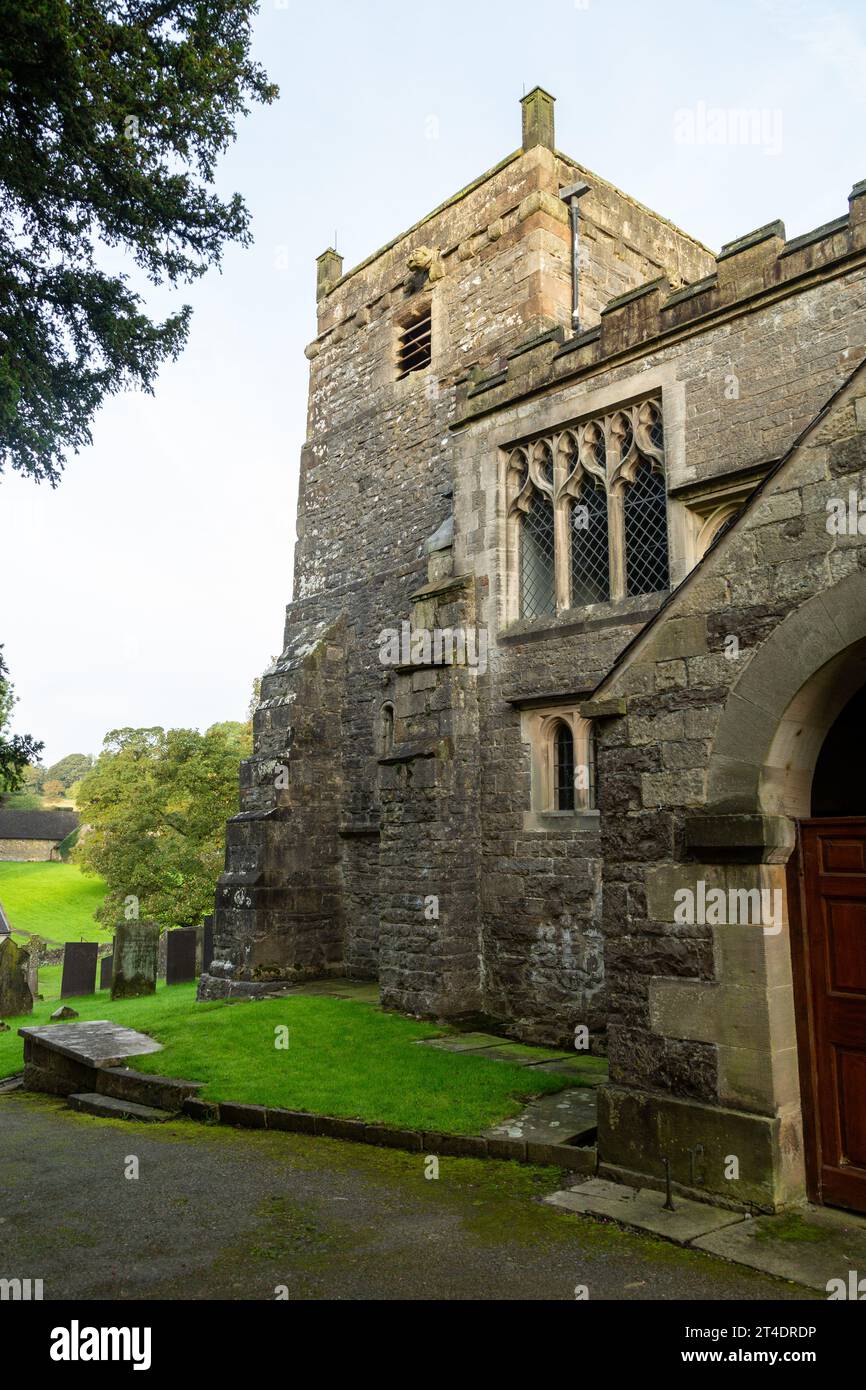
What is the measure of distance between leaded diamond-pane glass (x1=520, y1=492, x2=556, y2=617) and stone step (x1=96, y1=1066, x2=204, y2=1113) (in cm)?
667

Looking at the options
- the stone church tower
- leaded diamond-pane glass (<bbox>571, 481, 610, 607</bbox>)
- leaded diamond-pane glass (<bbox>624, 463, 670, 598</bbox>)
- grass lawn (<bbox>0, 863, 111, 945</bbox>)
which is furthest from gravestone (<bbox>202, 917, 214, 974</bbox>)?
grass lawn (<bbox>0, 863, 111, 945</bbox>)

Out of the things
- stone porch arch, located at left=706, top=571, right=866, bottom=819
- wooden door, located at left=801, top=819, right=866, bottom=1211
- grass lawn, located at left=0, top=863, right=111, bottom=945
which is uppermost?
stone porch arch, located at left=706, top=571, right=866, bottom=819

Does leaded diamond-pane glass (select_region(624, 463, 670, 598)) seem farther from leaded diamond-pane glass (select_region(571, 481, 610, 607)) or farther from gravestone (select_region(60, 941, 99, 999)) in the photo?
gravestone (select_region(60, 941, 99, 999))

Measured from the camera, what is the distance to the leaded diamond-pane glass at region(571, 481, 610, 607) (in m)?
10.8

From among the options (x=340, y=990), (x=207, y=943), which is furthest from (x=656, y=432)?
(x=207, y=943)

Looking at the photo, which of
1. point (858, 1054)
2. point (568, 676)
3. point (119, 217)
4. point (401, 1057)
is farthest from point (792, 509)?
point (119, 217)

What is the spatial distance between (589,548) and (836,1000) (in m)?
6.91

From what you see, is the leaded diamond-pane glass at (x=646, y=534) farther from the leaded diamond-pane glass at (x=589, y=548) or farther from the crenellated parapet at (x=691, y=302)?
the crenellated parapet at (x=691, y=302)

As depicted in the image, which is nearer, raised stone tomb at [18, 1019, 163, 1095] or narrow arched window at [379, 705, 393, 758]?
raised stone tomb at [18, 1019, 163, 1095]

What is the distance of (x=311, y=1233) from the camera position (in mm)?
4848

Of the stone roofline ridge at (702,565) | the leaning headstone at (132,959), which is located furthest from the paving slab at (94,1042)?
the stone roofline ridge at (702,565)

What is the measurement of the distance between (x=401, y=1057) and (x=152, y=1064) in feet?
8.10

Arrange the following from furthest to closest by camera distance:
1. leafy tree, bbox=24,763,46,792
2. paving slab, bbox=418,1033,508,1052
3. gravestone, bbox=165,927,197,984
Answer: leafy tree, bbox=24,763,46,792 → gravestone, bbox=165,927,197,984 → paving slab, bbox=418,1033,508,1052
